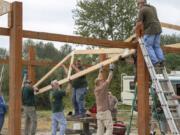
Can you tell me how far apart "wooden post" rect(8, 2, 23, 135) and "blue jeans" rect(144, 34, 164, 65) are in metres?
2.84

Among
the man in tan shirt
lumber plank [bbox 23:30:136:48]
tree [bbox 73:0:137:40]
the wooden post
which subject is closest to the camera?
the wooden post

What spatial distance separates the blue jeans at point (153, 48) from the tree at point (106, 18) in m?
36.0

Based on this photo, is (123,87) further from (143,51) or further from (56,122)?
(143,51)

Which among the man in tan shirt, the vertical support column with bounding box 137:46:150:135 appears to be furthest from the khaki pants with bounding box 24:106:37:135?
the vertical support column with bounding box 137:46:150:135

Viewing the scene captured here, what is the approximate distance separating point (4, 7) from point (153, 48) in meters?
3.24

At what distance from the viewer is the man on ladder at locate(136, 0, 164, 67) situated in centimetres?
1019

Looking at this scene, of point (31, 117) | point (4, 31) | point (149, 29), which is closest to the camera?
point (4, 31)

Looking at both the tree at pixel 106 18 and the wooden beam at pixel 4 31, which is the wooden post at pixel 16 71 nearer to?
the wooden beam at pixel 4 31

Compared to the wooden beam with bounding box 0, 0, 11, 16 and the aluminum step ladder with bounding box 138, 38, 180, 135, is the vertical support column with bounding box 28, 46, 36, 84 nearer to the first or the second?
the aluminum step ladder with bounding box 138, 38, 180, 135

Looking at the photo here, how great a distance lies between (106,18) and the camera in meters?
47.8

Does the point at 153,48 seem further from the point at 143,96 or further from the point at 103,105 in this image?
the point at 103,105

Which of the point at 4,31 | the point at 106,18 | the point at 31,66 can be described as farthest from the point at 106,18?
the point at 4,31

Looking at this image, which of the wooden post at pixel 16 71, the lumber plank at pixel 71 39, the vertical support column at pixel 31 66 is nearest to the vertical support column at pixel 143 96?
the lumber plank at pixel 71 39

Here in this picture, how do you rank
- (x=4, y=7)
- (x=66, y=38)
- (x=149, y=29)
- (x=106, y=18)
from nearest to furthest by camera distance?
(x=4, y=7) < (x=66, y=38) < (x=149, y=29) < (x=106, y=18)
